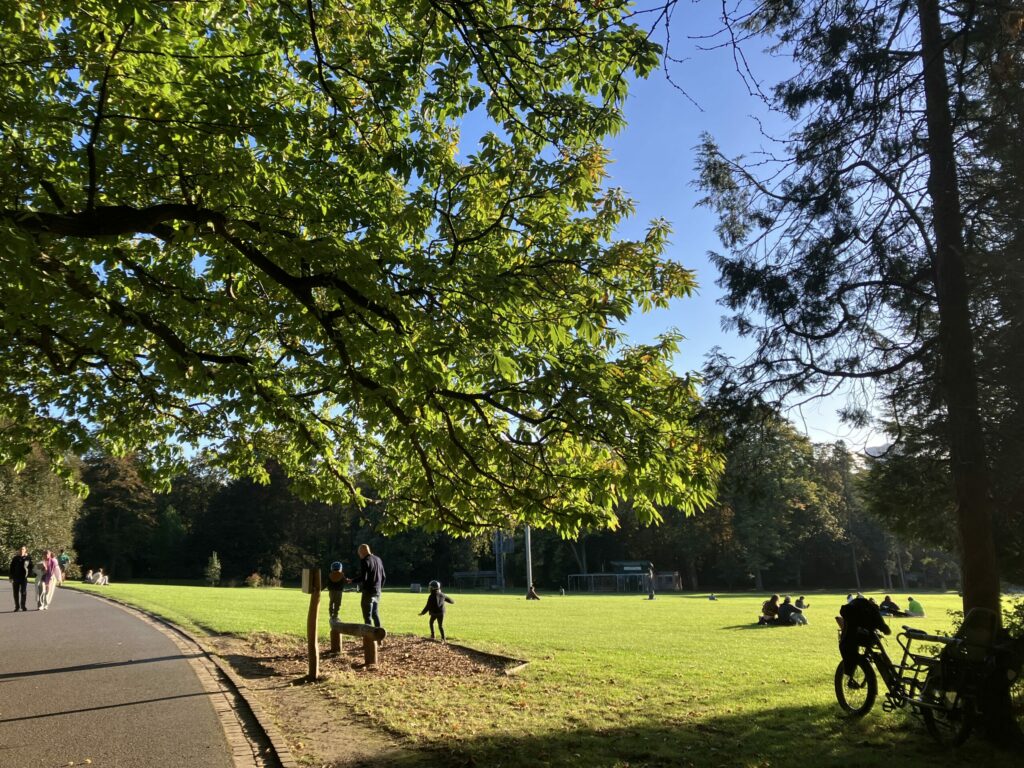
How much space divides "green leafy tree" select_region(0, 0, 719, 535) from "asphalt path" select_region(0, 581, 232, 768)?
10.9 feet

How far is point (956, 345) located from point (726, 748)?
4535 mm

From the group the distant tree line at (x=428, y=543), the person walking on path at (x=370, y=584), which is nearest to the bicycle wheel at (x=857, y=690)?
the person walking on path at (x=370, y=584)

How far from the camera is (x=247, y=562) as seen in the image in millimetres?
71188

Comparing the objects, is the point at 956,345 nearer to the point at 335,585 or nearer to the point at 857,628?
the point at 857,628

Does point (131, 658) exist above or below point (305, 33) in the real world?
below

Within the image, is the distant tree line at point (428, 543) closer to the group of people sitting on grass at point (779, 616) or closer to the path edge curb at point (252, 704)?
the group of people sitting on grass at point (779, 616)

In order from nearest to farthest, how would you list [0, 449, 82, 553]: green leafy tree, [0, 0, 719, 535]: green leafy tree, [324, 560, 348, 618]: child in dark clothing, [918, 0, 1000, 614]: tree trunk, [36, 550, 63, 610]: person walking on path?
[0, 0, 719, 535]: green leafy tree < [918, 0, 1000, 614]: tree trunk < [324, 560, 348, 618]: child in dark clothing < [36, 550, 63, 610]: person walking on path < [0, 449, 82, 553]: green leafy tree

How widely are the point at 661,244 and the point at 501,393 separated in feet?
9.72

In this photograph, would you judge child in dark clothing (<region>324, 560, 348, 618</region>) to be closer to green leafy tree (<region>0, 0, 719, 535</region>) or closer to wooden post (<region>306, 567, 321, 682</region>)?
wooden post (<region>306, 567, 321, 682</region>)

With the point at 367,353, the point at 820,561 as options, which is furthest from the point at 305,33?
the point at 820,561

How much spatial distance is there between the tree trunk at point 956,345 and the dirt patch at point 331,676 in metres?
5.63

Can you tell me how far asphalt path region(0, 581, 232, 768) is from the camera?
6.14 m

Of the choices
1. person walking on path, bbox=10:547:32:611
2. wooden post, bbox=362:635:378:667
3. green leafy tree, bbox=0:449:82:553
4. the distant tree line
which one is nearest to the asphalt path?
wooden post, bbox=362:635:378:667

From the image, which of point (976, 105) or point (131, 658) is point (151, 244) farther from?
point (976, 105)
